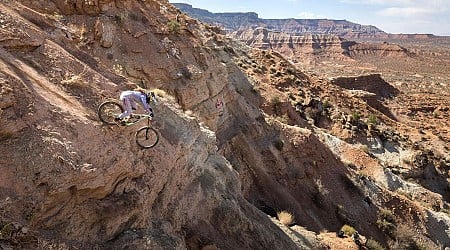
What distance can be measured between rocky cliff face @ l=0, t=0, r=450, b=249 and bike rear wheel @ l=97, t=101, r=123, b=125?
7.2 inches

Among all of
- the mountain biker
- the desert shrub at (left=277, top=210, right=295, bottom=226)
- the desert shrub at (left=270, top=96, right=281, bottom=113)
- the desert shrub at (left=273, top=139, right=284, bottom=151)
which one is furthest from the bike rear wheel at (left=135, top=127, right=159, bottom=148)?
the desert shrub at (left=270, top=96, right=281, bottom=113)

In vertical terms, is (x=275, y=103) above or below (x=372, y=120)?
above

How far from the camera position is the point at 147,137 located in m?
8.95

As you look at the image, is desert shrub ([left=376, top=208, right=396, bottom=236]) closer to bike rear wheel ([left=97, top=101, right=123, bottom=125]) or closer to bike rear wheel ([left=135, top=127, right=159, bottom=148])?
bike rear wheel ([left=135, top=127, right=159, bottom=148])

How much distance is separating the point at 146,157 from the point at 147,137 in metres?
0.44

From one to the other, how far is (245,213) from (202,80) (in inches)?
315

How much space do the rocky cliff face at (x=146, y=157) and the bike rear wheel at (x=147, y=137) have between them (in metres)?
0.15

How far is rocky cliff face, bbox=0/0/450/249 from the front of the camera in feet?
22.0

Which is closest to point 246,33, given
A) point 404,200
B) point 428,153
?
point 428,153

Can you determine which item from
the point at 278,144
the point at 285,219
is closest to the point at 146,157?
the point at 285,219

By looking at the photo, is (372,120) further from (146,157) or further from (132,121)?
(132,121)

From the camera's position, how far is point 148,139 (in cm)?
903

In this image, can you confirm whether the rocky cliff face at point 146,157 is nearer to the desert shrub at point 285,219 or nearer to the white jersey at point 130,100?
the white jersey at point 130,100

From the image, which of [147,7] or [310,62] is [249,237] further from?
[310,62]
